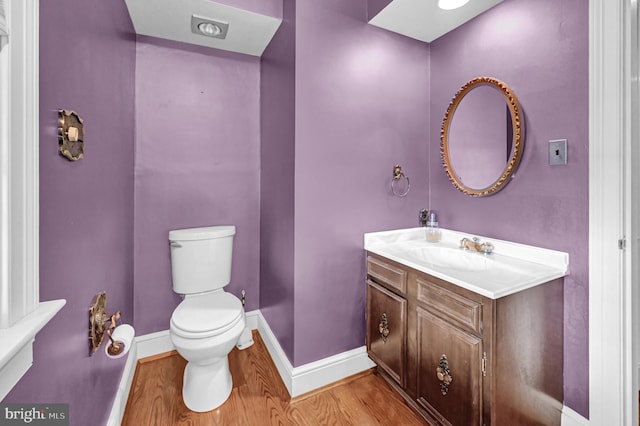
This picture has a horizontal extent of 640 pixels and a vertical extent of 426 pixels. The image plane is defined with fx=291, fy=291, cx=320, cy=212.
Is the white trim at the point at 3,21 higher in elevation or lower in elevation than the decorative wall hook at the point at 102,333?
higher

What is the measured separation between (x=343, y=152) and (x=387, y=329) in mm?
1084

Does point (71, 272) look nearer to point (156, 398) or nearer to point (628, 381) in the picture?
point (156, 398)

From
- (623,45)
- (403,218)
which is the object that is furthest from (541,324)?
(623,45)

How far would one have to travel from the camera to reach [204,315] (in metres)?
1.71

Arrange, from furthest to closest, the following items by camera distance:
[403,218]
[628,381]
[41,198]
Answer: [403,218] < [628,381] < [41,198]

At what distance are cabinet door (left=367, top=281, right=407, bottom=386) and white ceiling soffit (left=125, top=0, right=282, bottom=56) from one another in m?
1.84

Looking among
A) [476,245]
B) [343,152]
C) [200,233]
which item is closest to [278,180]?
[343,152]

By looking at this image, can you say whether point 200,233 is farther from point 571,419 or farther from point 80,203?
point 571,419

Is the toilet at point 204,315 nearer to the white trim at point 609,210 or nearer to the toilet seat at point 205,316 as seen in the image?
the toilet seat at point 205,316

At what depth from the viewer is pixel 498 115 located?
163cm

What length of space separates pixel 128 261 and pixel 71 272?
101cm

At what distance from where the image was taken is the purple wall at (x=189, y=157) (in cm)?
206

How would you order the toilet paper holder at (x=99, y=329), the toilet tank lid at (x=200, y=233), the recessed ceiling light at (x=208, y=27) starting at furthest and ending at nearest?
the toilet tank lid at (x=200, y=233) → the recessed ceiling light at (x=208, y=27) → the toilet paper holder at (x=99, y=329)

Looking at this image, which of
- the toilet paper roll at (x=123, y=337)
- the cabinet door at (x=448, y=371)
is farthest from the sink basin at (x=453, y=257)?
the toilet paper roll at (x=123, y=337)
